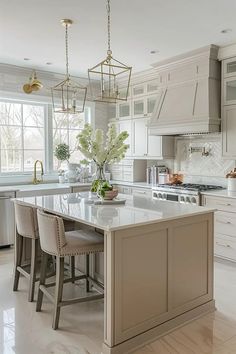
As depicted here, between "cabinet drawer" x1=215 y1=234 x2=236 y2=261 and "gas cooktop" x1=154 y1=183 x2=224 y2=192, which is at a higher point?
"gas cooktop" x1=154 y1=183 x2=224 y2=192

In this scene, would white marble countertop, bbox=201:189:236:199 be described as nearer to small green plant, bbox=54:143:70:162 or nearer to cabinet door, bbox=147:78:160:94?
cabinet door, bbox=147:78:160:94

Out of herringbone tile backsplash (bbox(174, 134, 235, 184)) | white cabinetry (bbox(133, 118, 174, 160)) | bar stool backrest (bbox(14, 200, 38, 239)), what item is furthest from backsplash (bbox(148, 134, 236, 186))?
bar stool backrest (bbox(14, 200, 38, 239))

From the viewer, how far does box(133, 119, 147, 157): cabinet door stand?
5.83 metres

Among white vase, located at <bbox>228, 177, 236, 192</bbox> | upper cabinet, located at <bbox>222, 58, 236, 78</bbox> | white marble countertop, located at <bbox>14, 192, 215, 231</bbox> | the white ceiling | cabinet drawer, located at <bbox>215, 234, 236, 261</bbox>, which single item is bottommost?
cabinet drawer, located at <bbox>215, 234, 236, 261</bbox>

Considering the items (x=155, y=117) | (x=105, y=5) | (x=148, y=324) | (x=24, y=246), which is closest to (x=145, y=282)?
(x=148, y=324)

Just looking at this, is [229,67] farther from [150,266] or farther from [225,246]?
[150,266]

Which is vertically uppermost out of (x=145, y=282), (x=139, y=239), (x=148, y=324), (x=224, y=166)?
(x=224, y=166)

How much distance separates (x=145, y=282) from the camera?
2.48m

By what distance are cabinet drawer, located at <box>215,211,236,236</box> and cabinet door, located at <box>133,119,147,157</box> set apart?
1.92 metres

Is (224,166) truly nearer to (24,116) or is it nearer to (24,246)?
(24,246)

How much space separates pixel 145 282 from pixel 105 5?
8.41 ft

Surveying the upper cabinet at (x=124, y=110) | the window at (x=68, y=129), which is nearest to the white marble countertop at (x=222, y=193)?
the upper cabinet at (x=124, y=110)

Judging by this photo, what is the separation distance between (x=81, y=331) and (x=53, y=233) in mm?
816

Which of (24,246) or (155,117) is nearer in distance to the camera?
(24,246)
